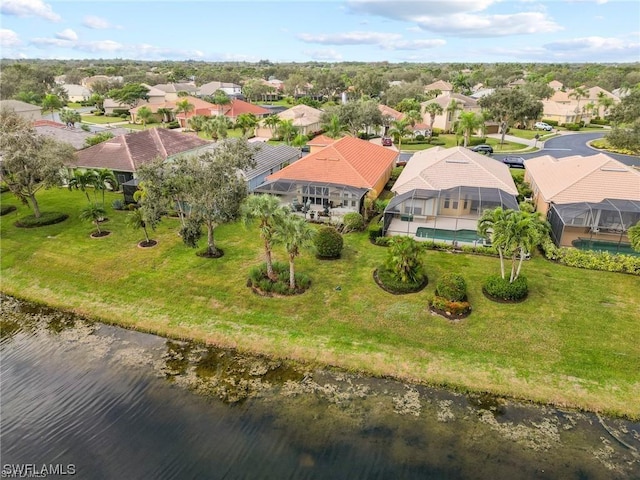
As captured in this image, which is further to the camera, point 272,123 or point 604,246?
point 272,123

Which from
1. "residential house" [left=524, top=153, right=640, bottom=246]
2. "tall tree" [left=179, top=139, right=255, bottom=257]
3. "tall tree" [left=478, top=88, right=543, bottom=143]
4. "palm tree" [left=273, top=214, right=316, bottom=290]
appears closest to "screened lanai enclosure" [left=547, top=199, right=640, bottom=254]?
"residential house" [left=524, top=153, right=640, bottom=246]

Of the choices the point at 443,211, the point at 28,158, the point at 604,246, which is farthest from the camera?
the point at 443,211

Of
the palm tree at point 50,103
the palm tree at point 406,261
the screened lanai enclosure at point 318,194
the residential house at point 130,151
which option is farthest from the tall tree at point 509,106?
the palm tree at point 50,103

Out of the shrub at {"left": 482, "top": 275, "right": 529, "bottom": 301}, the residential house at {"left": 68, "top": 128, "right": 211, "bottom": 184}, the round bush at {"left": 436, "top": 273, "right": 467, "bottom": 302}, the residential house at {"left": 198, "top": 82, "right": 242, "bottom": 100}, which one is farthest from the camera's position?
the residential house at {"left": 198, "top": 82, "right": 242, "bottom": 100}

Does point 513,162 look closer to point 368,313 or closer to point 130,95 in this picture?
point 368,313

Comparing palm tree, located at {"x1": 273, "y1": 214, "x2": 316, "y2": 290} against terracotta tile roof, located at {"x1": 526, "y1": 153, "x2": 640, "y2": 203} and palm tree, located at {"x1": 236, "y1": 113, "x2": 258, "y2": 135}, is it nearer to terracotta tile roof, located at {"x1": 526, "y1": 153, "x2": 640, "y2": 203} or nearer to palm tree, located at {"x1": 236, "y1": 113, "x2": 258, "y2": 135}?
terracotta tile roof, located at {"x1": 526, "y1": 153, "x2": 640, "y2": 203}

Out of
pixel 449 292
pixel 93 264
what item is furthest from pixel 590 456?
pixel 93 264

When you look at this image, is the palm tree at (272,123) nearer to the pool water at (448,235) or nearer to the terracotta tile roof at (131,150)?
the terracotta tile roof at (131,150)

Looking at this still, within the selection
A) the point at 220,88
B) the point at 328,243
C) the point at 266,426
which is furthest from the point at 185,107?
the point at 266,426
